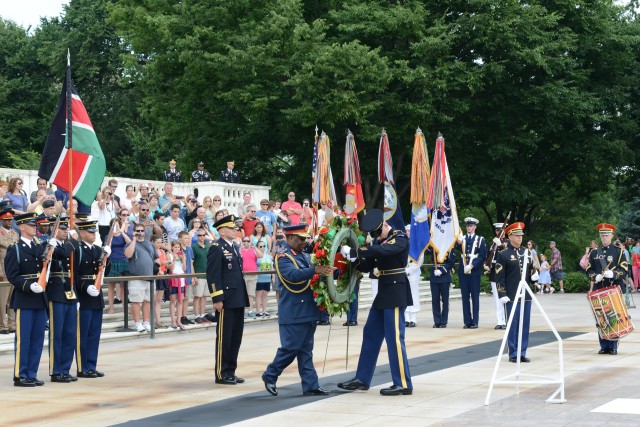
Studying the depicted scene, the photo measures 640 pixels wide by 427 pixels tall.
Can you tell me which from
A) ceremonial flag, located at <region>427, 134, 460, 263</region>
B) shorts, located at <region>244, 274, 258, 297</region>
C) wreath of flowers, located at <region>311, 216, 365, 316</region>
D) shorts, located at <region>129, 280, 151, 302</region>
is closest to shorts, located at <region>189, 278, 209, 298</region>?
shorts, located at <region>244, 274, 258, 297</region>

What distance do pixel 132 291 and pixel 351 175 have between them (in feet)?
16.4

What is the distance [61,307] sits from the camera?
13031 mm

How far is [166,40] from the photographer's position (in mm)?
36156

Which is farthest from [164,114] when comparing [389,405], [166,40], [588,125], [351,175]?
[389,405]

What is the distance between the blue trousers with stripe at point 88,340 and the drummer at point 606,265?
7197 mm

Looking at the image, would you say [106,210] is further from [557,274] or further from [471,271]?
[557,274]

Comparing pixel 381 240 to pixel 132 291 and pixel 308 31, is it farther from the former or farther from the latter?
pixel 308 31

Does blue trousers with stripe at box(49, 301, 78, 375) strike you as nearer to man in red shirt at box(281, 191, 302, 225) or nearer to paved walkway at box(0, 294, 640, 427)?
paved walkway at box(0, 294, 640, 427)

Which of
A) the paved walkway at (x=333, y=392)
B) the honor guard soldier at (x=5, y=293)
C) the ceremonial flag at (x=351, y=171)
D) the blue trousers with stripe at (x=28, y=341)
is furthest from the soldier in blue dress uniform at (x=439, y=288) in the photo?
the blue trousers with stripe at (x=28, y=341)

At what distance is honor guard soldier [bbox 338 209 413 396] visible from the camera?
1152 centimetres

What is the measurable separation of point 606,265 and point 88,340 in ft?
24.6

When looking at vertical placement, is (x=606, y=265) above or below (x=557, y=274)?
below

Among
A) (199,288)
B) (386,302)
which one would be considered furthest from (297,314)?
(199,288)

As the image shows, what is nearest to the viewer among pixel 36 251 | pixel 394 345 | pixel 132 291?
pixel 394 345
